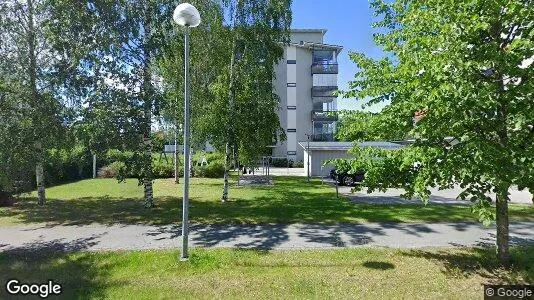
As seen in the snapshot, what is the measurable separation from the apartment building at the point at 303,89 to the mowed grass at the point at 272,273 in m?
36.7

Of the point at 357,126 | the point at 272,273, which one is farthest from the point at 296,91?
the point at 272,273

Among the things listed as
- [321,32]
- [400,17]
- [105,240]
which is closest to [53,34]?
[105,240]

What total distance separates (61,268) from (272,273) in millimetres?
4032

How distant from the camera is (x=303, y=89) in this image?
45750 millimetres

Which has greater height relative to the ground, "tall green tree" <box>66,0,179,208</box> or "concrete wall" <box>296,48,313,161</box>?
"concrete wall" <box>296,48,313,161</box>

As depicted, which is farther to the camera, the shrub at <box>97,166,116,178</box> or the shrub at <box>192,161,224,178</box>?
the shrub at <box>97,166,116,178</box>

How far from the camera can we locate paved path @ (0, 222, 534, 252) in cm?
809

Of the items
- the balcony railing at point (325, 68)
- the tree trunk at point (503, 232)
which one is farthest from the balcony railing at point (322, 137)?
the tree trunk at point (503, 232)

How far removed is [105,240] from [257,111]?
8.87 meters

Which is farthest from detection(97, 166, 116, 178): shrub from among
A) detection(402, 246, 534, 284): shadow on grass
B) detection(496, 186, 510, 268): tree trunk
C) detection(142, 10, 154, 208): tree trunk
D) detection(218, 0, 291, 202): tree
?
detection(496, 186, 510, 268): tree trunk

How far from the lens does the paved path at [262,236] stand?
26.6 ft

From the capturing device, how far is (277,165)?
42.8m

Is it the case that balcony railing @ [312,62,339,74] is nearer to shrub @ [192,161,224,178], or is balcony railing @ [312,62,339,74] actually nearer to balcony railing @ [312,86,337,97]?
balcony railing @ [312,86,337,97]

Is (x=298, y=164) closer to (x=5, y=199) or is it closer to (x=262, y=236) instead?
(x=5, y=199)
